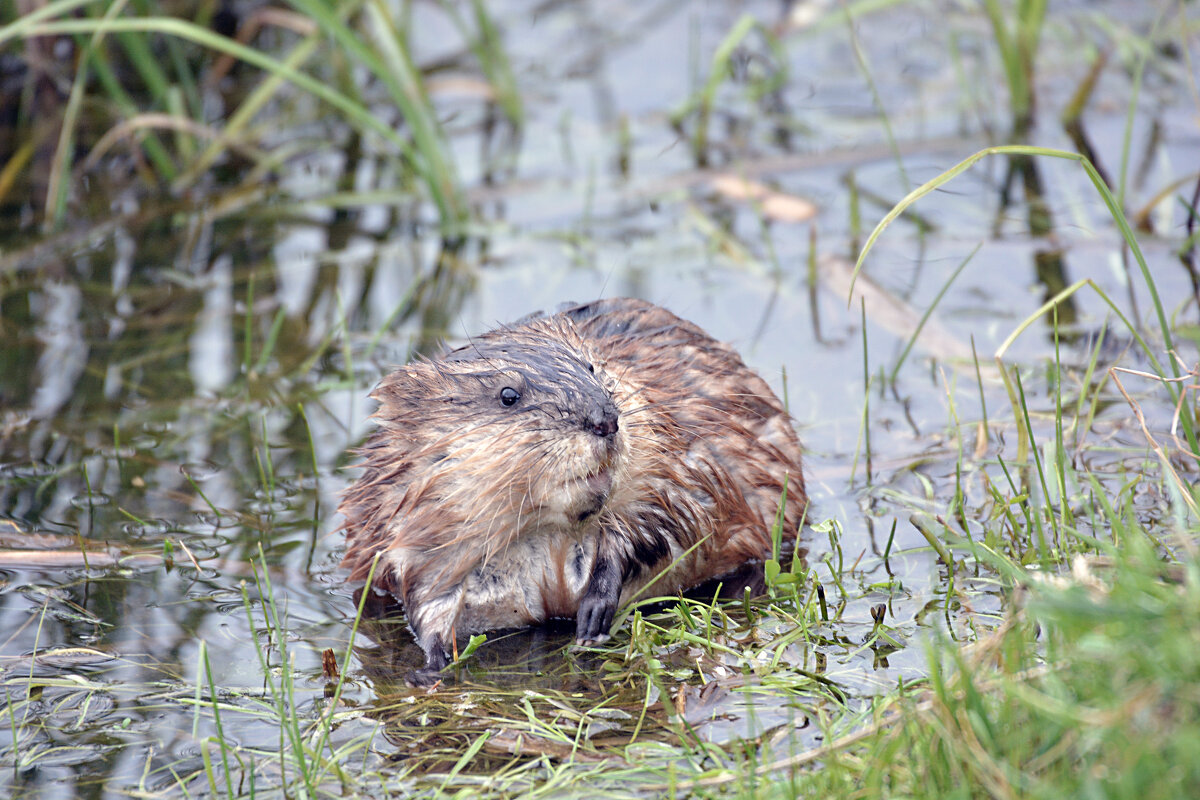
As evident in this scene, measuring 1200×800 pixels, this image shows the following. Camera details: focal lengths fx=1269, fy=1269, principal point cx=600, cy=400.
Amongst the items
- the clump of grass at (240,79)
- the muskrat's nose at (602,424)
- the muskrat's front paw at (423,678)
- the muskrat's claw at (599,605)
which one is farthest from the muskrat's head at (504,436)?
the clump of grass at (240,79)

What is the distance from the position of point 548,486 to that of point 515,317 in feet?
7.27

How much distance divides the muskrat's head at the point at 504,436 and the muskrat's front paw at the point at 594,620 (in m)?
0.21

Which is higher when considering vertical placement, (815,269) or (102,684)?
(815,269)

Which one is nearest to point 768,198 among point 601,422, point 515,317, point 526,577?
point 515,317

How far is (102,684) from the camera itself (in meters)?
3.17

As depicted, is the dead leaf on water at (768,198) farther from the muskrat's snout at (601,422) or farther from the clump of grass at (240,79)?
the muskrat's snout at (601,422)

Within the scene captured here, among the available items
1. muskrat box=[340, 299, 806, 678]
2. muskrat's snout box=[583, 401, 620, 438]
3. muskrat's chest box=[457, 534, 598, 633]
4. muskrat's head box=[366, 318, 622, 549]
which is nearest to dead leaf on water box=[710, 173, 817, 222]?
muskrat box=[340, 299, 806, 678]

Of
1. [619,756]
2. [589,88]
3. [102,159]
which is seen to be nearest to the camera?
[619,756]

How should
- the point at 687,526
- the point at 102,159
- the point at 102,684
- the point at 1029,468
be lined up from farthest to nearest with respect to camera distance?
the point at 102,159
the point at 1029,468
the point at 687,526
the point at 102,684

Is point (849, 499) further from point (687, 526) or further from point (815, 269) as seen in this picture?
point (815, 269)

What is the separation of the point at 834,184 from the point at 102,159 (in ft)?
12.4

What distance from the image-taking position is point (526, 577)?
3412mm

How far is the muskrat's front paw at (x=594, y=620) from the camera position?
10.9 ft

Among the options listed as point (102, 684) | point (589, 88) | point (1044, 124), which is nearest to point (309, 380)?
point (102, 684)
